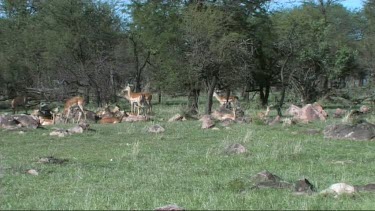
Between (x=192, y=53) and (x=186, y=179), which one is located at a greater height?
(x=192, y=53)

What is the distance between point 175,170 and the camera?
11.3 m

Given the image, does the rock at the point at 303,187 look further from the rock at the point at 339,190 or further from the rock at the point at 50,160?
the rock at the point at 50,160

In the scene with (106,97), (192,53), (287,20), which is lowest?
(106,97)

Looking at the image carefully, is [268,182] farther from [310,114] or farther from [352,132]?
[310,114]

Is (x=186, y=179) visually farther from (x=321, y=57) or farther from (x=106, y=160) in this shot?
(x=321, y=57)

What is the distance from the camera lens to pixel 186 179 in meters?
10.2

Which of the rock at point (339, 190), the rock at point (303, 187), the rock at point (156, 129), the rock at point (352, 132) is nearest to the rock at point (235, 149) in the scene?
the rock at point (352, 132)

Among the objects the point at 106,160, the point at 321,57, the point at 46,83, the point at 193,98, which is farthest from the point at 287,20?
the point at 106,160

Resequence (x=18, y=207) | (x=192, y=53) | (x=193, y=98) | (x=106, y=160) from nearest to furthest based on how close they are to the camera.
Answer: (x=18, y=207), (x=106, y=160), (x=192, y=53), (x=193, y=98)

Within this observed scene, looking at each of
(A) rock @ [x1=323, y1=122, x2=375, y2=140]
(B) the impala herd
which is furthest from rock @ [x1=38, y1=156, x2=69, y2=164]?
(B) the impala herd

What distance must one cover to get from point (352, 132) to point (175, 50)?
16.4 meters

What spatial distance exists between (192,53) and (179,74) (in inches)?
85.6

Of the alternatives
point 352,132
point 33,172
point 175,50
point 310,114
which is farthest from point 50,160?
point 175,50

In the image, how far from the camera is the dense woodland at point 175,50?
3105cm
